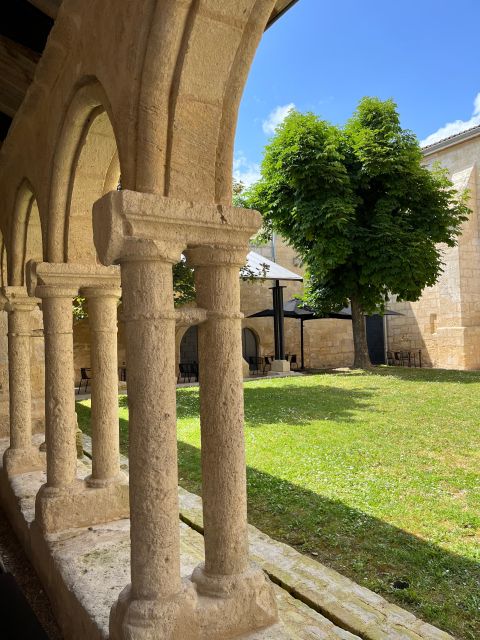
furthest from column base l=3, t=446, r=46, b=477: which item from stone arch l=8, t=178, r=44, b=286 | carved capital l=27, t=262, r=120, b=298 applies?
carved capital l=27, t=262, r=120, b=298

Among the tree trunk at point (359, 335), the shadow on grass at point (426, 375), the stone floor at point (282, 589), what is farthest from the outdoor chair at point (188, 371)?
the stone floor at point (282, 589)

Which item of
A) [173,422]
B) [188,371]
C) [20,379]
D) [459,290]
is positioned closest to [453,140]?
[459,290]

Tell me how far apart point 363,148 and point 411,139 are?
4.65 ft

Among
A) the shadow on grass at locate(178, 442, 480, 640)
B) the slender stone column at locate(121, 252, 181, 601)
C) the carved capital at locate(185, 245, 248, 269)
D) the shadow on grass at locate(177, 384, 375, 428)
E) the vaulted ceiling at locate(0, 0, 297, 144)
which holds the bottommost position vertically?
the shadow on grass at locate(178, 442, 480, 640)

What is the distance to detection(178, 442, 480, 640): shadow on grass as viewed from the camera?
→ 2.77 meters

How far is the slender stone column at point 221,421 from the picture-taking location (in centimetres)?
212

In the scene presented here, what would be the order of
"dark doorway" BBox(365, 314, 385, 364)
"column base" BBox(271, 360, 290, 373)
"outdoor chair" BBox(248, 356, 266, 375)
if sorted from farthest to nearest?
"dark doorway" BBox(365, 314, 385, 364) → "outdoor chair" BBox(248, 356, 266, 375) → "column base" BBox(271, 360, 290, 373)

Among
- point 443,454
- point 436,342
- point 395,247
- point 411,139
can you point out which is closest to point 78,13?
point 443,454

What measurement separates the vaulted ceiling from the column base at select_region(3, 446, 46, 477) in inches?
123

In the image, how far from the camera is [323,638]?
2.24 meters

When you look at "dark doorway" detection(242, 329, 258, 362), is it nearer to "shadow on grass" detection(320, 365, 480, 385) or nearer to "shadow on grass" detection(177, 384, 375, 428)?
"shadow on grass" detection(320, 365, 480, 385)

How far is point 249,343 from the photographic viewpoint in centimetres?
1895

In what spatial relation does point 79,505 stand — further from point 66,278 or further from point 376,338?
point 376,338

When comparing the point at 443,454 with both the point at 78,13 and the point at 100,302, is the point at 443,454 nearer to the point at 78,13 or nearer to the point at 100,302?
the point at 100,302
